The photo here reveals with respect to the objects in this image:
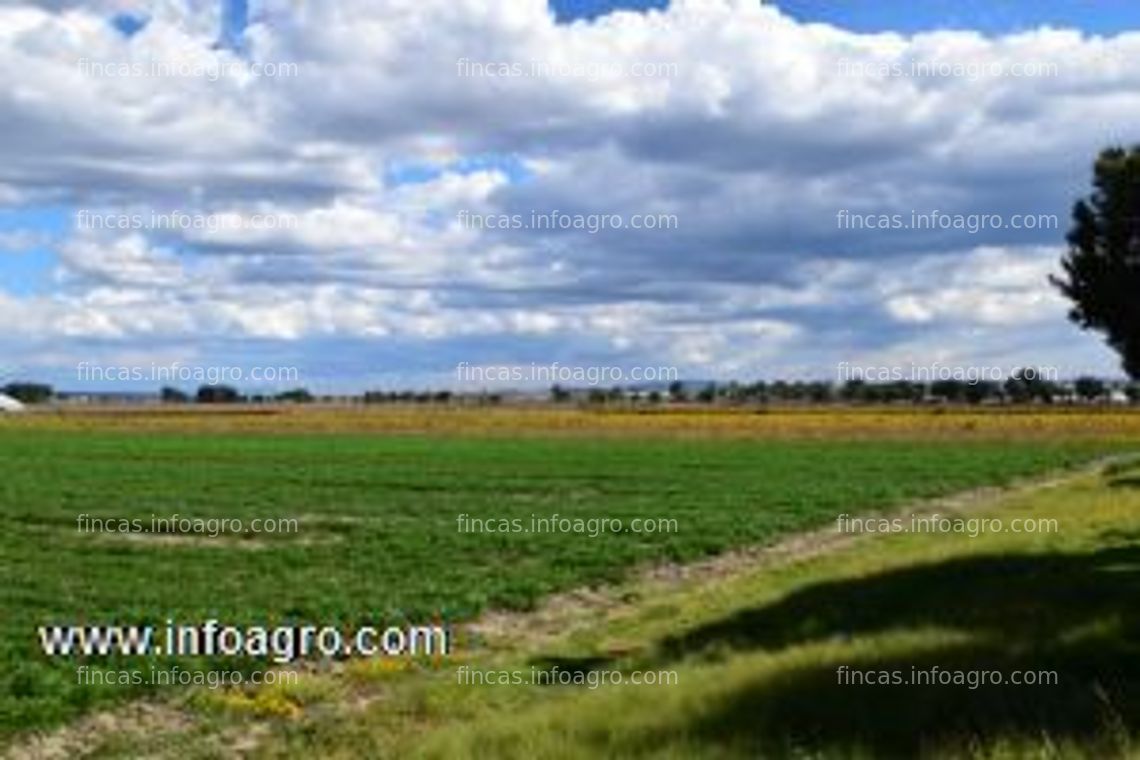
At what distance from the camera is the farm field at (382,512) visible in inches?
920

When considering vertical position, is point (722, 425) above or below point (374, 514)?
above

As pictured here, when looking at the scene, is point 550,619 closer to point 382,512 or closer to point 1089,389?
point 382,512

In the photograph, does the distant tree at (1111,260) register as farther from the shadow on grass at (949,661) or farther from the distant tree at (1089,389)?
the distant tree at (1089,389)

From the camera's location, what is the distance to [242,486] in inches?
2152

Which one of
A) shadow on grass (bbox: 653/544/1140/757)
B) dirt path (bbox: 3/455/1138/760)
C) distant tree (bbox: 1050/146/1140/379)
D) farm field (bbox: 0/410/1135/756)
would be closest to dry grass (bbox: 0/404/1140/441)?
farm field (bbox: 0/410/1135/756)

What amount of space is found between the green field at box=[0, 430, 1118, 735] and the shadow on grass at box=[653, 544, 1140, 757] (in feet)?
19.6

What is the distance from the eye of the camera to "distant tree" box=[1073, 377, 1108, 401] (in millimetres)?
184750

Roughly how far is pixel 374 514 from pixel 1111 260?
21534mm

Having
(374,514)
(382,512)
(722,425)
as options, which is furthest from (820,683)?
(722,425)

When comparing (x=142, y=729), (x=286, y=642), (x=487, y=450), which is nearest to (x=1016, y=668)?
(x=142, y=729)

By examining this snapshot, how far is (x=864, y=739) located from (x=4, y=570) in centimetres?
2060

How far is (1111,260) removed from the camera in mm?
28250

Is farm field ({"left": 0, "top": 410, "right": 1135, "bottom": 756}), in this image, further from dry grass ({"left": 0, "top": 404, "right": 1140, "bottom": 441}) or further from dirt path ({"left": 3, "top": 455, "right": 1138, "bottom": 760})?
dry grass ({"left": 0, "top": 404, "right": 1140, "bottom": 441})

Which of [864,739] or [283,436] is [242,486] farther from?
[283,436]
